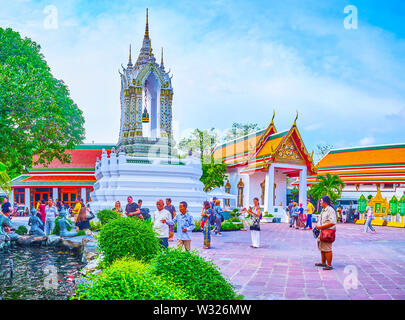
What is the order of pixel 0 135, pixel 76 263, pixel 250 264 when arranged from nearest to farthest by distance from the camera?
1. pixel 250 264
2. pixel 76 263
3. pixel 0 135

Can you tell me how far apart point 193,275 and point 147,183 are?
16243 millimetres

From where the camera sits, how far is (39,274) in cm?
952

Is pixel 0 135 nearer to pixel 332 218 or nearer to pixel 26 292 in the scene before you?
pixel 26 292

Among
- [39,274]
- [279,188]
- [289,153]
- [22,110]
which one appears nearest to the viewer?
[39,274]

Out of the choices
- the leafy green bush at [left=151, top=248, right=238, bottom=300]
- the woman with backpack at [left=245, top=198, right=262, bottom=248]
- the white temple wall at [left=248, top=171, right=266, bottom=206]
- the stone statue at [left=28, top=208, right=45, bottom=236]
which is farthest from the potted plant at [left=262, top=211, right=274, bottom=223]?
the leafy green bush at [left=151, top=248, right=238, bottom=300]

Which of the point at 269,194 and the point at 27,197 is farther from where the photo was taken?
the point at 27,197

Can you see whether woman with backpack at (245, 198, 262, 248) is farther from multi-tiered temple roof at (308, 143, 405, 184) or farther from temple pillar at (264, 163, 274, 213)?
multi-tiered temple roof at (308, 143, 405, 184)

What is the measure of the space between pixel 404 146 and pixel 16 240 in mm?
30698

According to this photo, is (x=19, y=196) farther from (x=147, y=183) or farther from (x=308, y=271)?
(x=308, y=271)

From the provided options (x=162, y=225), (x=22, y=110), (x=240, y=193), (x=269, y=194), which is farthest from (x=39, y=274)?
(x=240, y=193)

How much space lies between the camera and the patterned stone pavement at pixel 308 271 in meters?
6.10

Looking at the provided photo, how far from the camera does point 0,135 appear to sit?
53.5 feet

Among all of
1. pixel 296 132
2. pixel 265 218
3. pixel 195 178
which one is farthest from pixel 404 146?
pixel 195 178

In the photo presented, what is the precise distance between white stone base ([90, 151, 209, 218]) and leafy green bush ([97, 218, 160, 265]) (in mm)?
12121
